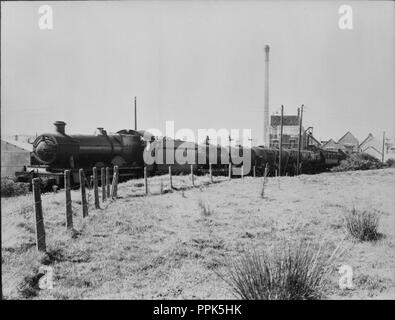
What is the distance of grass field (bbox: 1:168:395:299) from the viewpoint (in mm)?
4723

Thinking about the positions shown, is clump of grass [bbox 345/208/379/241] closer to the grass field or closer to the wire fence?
the grass field

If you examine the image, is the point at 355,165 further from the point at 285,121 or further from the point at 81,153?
the point at 81,153

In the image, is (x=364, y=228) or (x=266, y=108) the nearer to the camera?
(x=364, y=228)

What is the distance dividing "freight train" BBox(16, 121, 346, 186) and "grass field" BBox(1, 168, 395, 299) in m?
4.37

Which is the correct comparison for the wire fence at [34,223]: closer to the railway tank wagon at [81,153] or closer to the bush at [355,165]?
the railway tank wagon at [81,153]

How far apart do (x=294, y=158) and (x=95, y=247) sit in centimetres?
2970

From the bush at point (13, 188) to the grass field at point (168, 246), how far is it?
2338mm

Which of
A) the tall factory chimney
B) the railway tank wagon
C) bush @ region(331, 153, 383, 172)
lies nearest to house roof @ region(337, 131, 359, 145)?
the tall factory chimney

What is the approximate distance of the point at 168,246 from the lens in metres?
6.44

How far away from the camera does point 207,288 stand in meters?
4.72

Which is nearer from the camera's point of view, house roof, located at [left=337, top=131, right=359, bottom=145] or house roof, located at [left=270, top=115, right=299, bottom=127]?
house roof, located at [left=270, top=115, right=299, bottom=127]

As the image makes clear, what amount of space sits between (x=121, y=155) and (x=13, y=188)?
6.03m

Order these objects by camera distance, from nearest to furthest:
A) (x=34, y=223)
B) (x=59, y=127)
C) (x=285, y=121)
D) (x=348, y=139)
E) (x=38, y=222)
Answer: (x=38, y=222)
(x=34, y=223)
(x=59, y=127)
(x=285, y=121)
(x=348, y=139)

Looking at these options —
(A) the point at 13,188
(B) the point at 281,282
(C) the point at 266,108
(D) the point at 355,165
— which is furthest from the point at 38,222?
(C) the point at 266,108
